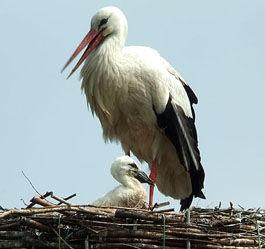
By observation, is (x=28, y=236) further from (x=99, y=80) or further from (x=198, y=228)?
(x=99, y=80)

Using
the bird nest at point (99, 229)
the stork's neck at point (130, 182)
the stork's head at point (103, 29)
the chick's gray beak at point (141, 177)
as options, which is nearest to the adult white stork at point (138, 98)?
the stork's head at point (103, 29)

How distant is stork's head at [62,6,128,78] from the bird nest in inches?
127

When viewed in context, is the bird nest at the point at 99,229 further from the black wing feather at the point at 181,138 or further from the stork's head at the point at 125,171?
the black wing feather at the point at 181,138

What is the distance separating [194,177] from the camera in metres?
10.7

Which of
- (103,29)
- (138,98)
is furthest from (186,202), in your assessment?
(103,29)

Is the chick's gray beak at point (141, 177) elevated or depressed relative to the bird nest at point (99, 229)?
elevated

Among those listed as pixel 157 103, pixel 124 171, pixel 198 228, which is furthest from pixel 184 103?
pixel 198 228

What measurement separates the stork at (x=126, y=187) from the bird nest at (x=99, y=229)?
952 millimetres

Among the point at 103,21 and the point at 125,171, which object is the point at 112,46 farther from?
the point at 125,171

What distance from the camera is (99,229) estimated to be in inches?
294

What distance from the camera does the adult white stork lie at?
10344 millimetres

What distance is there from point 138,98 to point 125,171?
138cm

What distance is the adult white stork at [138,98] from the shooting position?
10.3 m

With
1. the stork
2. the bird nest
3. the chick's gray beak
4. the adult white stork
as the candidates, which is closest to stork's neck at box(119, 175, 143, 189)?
the stork
